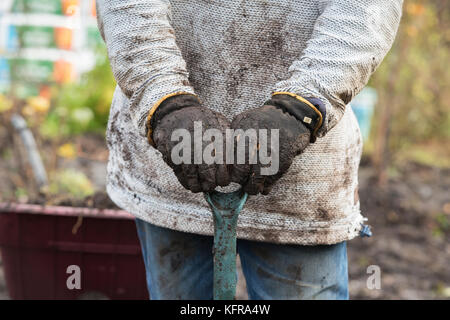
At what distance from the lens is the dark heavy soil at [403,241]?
3387mm

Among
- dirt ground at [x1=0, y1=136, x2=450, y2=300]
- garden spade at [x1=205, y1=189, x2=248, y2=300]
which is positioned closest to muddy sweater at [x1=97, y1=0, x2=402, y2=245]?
garden spade at [x1=205, y1=189, x2=248, y2=300]

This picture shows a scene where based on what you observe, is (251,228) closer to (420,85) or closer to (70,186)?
(70,186)

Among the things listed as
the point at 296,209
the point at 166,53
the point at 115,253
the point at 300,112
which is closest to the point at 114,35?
the point at 166,53

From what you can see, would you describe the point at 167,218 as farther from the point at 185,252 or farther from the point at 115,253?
the point at 115,253

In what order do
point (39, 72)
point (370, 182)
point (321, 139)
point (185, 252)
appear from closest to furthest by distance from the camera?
point (321, 139) < point (185, 252) < point (370, 182) < point (39, 72)

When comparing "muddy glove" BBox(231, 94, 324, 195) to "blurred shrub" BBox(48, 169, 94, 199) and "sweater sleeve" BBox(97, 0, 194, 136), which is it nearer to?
"sweater sleeve" BBox(97, 0, 194, 136)

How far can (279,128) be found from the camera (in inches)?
51.3

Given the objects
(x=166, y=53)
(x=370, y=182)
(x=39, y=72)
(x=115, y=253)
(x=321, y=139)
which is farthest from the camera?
(x=39, y=72)

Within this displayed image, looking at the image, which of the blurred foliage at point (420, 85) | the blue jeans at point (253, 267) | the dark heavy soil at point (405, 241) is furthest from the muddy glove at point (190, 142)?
the blurred foliage at point (420, 85)

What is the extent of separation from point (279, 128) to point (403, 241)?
3093 millimetres

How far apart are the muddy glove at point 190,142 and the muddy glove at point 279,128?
4cm

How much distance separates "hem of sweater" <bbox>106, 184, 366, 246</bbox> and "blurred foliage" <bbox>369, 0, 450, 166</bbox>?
3513 millimetres
